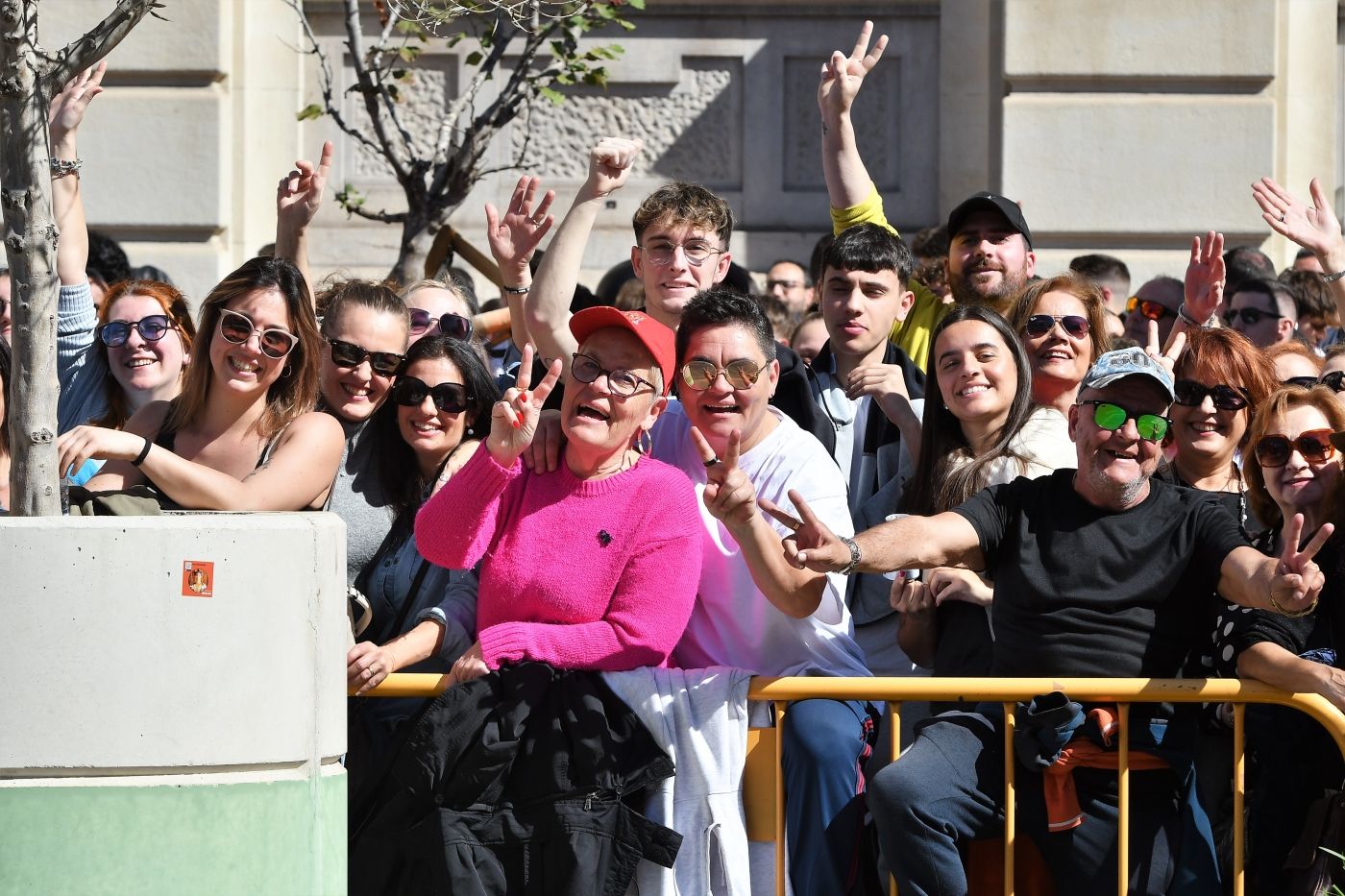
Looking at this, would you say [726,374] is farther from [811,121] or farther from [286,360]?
[811,121]

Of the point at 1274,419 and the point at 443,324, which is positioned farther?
the point at 443,324

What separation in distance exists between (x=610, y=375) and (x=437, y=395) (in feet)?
3.10

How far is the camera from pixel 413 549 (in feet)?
17.4

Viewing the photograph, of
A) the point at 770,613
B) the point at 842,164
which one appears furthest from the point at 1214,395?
the point at 770,613

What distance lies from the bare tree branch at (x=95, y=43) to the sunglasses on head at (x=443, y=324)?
2415 millimetres

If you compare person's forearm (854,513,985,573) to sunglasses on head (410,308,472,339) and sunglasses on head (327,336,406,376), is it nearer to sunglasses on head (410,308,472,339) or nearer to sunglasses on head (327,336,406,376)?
sunglasses on head (327,336,406,376)

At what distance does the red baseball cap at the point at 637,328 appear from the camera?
479 centimetres

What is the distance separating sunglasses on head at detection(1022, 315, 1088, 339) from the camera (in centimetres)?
583

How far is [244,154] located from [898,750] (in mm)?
6791

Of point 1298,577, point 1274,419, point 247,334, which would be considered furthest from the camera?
point 247,334

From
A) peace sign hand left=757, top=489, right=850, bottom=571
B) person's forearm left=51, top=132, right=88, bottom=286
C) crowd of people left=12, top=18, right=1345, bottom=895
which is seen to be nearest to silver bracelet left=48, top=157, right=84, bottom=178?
crowd of people left=12, top=18, right=1345, bottom=895

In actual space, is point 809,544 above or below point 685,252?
below

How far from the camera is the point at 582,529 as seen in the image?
4668 millimetres

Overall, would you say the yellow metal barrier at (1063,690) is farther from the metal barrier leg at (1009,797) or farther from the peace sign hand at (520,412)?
the peace sign hand at (520,412)
